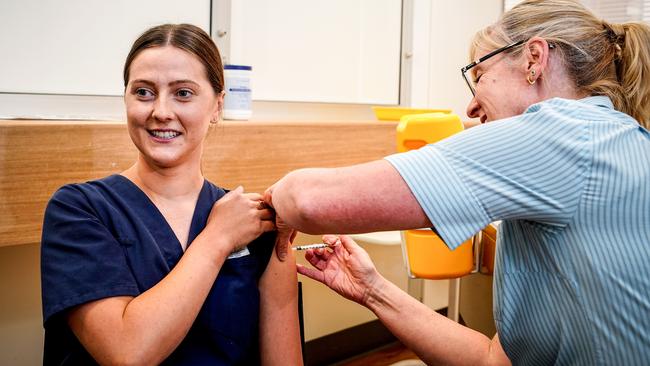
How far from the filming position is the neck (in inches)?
54.4

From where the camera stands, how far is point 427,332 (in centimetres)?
145

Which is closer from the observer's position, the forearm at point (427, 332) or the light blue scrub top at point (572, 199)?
the light blue scrub top at point (572, 199)

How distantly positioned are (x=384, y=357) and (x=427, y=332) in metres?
1.97

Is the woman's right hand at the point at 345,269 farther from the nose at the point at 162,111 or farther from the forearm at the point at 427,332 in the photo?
the nose at the point at 162,111

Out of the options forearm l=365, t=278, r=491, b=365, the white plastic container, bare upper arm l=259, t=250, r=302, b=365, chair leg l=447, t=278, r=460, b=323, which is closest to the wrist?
forearm l=365, t=278, r=491, b=365

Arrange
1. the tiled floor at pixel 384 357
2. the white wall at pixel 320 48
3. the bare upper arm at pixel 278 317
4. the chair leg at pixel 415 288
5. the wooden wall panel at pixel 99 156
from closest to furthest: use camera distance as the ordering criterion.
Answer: the bare upper arm at pixel 278 317 < the wooden wall panel at pixel 99 156 < the white wall at pixel 320 48 < the tiled floor at pixel 384 357 < the chair leg at pixel 415 288

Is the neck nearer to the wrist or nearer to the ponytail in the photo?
the wrist

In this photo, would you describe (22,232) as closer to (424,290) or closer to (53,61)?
(53,61)

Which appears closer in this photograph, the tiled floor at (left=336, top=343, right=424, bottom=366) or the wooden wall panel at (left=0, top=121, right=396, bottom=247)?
the wooden wall panel at (left=0, top=121, right=396, bottom=247)

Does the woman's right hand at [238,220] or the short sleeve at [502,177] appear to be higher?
the short sleeve at [502,177]

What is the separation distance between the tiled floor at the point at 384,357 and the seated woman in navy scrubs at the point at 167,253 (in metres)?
1.89

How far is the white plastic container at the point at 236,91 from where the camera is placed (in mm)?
2172

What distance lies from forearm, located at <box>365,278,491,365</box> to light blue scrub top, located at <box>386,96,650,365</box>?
0.41 m

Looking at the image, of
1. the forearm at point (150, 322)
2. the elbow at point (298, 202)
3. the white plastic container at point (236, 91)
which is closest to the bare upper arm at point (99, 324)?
the forearm at point (150, 322)
